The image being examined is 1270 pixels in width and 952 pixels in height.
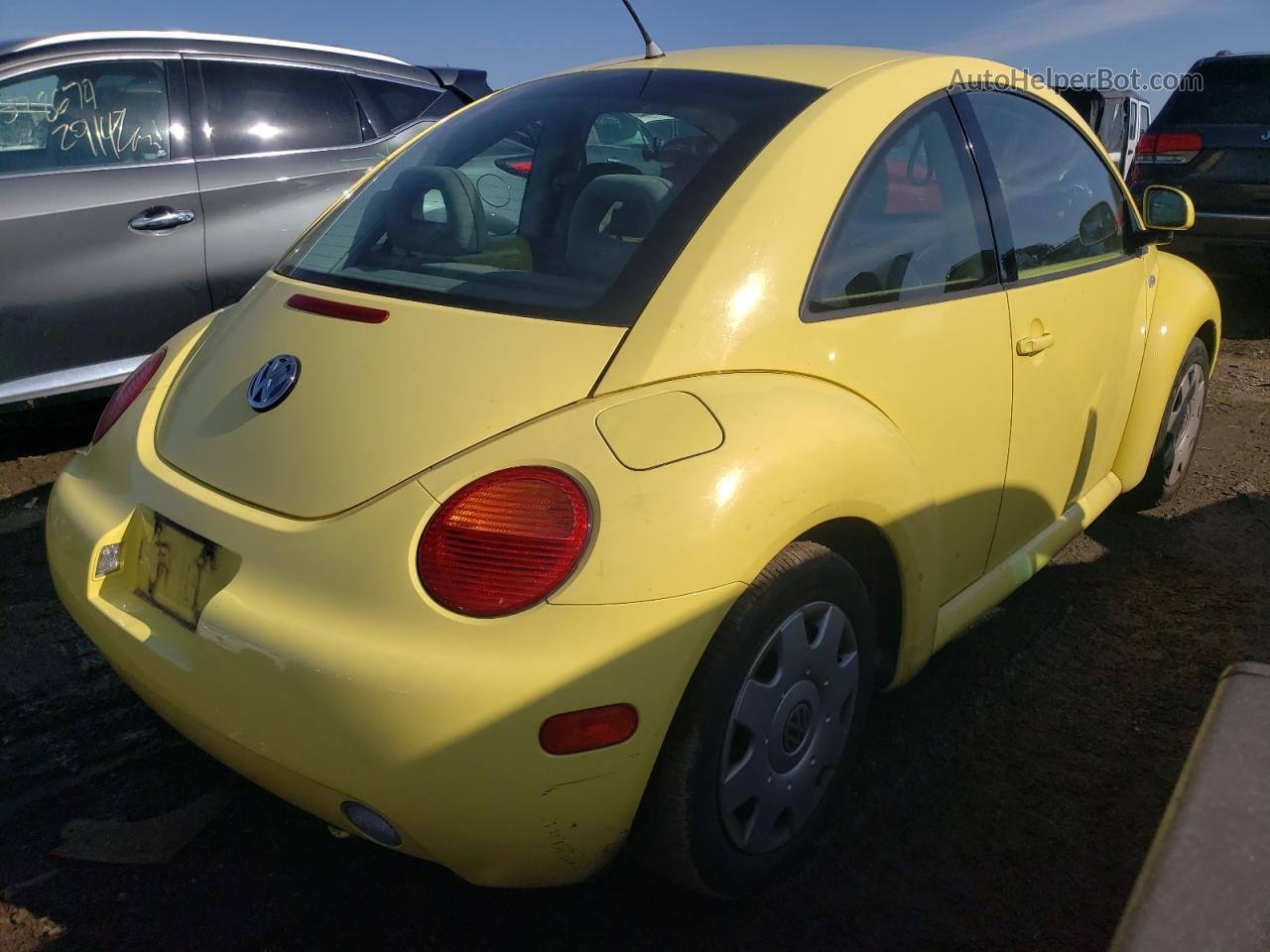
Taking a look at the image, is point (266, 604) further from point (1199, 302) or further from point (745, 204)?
point (1199, 302)

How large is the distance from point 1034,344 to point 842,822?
1.21m

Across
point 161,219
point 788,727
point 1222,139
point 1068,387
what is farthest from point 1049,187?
point 1222,139

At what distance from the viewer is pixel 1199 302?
12.0 ft

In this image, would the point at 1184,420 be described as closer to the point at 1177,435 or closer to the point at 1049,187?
the point at 1177,435

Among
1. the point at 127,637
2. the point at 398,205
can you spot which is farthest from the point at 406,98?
the point at 127,637

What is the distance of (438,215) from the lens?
2512 millimetres

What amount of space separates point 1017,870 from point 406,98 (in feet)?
15.1

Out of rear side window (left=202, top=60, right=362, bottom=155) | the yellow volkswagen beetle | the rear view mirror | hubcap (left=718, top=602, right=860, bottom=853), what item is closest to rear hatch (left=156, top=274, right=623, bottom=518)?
the yellow volkswagen beetle

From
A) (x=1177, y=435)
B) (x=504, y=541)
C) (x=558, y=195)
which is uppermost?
(x=558, y=195)

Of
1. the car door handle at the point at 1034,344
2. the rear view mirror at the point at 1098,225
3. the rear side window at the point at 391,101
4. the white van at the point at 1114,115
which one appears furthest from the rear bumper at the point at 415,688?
the white van at the point at 1114,115

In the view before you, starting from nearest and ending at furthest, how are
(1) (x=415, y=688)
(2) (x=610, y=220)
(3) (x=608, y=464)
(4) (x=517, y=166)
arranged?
1. (1) (x=415, y=688)
2. (3) (x=608, y=464)
3. (2) (x=610, y=220)
4. (4) (x=517, y=166)

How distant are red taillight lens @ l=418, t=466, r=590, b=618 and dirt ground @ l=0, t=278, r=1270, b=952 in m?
0.75

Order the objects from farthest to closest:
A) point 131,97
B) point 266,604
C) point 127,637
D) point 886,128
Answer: point 131,97, point 886,128, point 127,637, point 266,604

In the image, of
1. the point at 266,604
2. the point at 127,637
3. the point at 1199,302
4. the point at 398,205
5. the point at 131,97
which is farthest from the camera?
the point at 131,97
